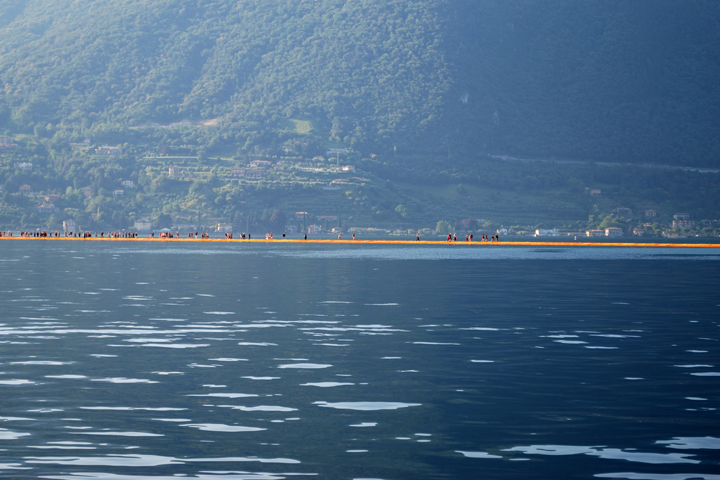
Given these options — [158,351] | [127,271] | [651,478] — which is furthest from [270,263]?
[651,478]

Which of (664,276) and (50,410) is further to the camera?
(664,276)

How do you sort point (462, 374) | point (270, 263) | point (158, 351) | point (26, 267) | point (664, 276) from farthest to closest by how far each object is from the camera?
1. point (270, 263)
2. point (26, 267)
3. point (664, 276)
4. point (158, 351)
5. point (462, 374)

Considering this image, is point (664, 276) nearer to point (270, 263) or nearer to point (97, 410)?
point (270, 263)

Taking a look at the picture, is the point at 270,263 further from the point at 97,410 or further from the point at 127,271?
the point at 97,410

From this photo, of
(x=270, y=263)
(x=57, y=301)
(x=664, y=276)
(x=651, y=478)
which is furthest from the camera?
(x=270, y=263)

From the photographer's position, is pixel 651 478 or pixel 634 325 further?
pixel 634 325

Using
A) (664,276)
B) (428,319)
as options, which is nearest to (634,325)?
(428,319)
